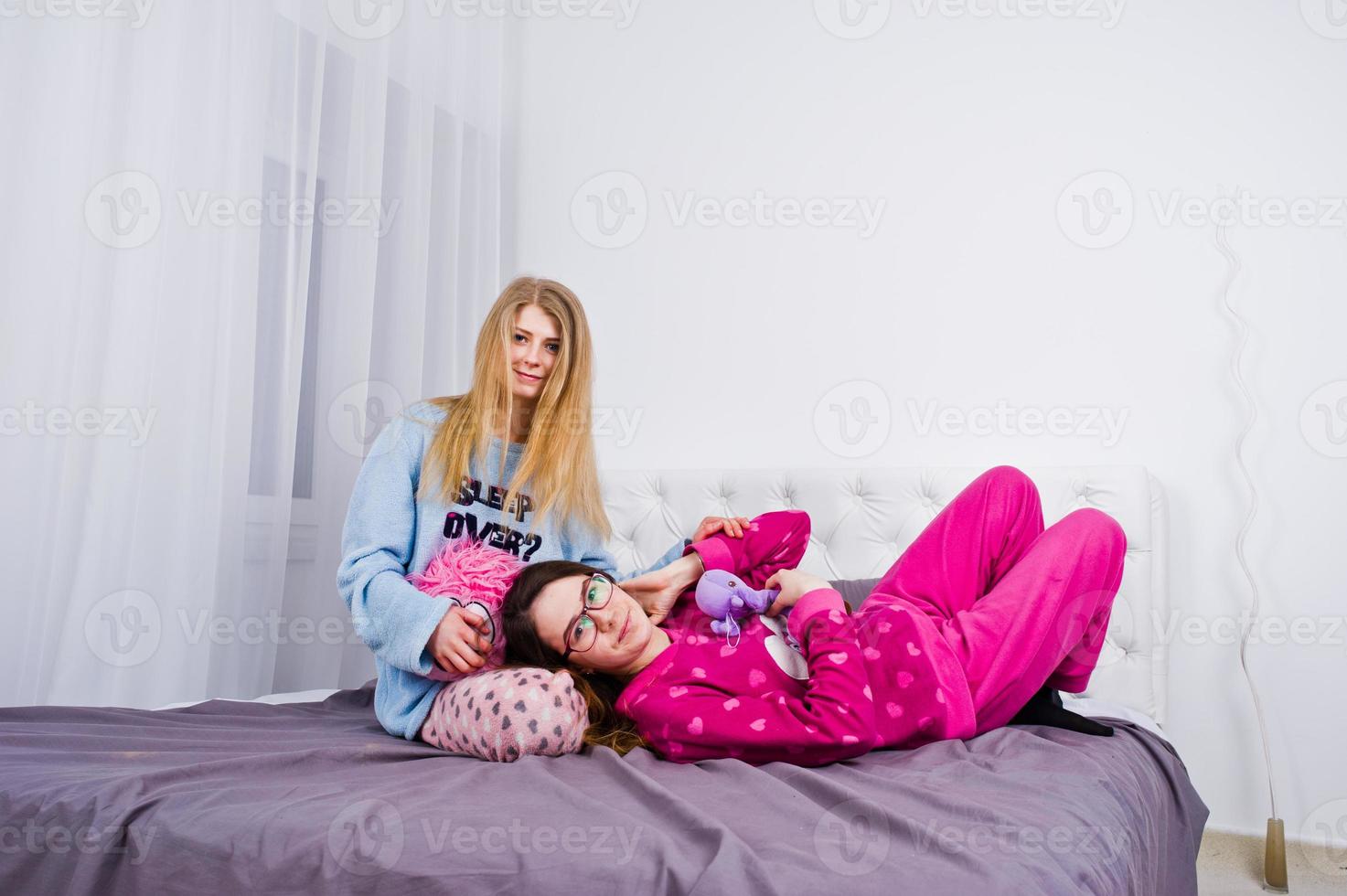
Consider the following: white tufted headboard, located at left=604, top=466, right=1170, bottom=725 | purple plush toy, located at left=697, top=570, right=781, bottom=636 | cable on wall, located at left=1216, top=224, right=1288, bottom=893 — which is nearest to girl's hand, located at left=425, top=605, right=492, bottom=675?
purple plush toy, located at left=697, top=570, right=781, bottom=636

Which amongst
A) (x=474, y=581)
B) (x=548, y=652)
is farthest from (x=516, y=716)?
(x=474, y=581)

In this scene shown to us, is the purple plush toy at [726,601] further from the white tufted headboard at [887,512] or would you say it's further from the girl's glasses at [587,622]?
the white tufted headboard at [887,512]

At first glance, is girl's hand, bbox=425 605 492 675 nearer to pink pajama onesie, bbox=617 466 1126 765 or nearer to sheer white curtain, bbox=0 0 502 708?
pink pajama onesie, bbox=617 466 1126 765

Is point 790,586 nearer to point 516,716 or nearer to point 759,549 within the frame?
Answer: point 759,549

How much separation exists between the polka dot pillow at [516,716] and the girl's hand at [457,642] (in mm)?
35

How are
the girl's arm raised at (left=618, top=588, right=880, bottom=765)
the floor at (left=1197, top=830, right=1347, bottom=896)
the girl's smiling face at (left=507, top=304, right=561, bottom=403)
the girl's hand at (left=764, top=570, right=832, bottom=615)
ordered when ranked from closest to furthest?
1. the girl's arm raised at (left=618, top=588, right=880, bottom=765)
2. the girl's hand at (left=764, top=570, right=832, bottom=615)
3. the girl's smiling face at (left=507, top=304, right=561, bottom=403)
4. the floor at (left=1197, top=830, right=1347, bottom=896)

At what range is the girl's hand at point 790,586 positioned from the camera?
157 centimetres

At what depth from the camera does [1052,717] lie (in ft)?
5.21

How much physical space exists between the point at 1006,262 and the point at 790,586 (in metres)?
1.25

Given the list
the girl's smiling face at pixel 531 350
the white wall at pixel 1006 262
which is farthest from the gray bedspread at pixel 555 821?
the white wall at pixel 1006 262

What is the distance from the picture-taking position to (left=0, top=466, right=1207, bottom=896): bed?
3.08ft

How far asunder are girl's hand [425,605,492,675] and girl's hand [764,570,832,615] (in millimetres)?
497

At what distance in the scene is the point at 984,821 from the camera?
1032 mm

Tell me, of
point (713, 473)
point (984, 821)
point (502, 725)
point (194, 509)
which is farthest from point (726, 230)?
point (984, 821)
